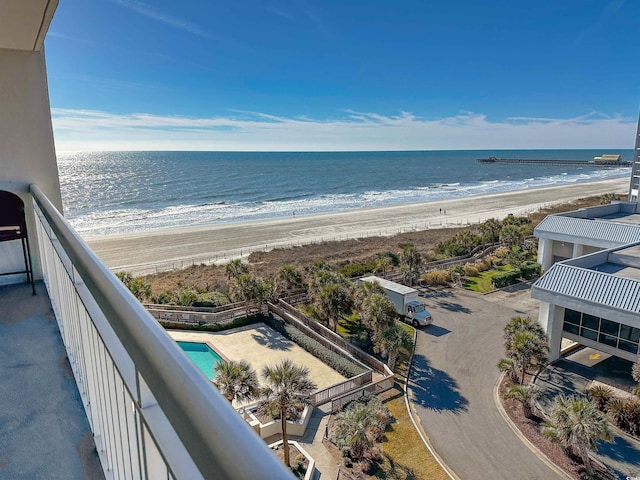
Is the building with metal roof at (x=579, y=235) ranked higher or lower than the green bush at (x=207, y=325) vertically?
higher

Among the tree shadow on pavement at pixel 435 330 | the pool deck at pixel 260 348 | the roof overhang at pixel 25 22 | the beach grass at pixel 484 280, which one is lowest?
the pool deck at pixel 260 348

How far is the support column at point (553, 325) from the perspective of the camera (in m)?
14.4

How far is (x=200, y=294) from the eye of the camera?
21047 millimetres

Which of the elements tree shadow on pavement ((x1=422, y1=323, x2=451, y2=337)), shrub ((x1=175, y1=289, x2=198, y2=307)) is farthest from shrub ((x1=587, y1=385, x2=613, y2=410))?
shrub ((x1=175, y1=289, x2=198, y2=307))

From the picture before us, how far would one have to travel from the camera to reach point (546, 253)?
23.6 metres

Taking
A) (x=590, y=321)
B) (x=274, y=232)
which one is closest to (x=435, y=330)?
(x=590, y=321)

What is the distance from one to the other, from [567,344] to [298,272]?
39.5 ft

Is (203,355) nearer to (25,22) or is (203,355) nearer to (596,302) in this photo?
(596,302)

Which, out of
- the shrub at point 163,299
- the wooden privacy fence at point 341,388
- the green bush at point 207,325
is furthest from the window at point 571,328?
the shrub at point 163,299

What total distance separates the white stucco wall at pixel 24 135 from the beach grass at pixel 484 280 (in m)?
21.2

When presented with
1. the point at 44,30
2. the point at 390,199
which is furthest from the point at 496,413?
the point at 390,199

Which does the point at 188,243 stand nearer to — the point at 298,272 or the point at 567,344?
the point at 298,272

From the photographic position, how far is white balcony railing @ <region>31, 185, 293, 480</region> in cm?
72

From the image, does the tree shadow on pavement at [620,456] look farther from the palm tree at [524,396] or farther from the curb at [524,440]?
the palm tree at [524,396]
